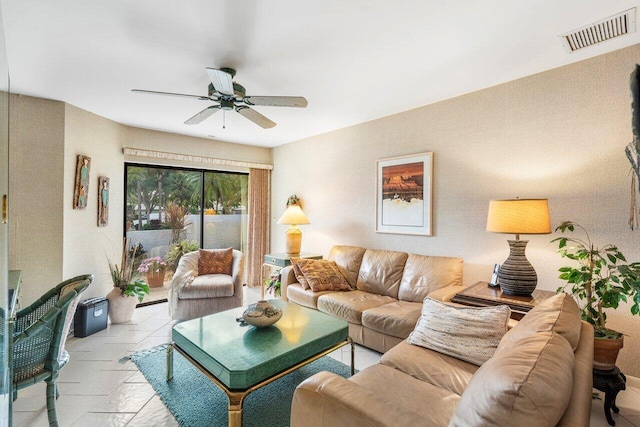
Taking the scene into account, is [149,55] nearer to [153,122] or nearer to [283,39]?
[283,39]

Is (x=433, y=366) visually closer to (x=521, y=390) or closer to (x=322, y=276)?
(x=521, y=390)

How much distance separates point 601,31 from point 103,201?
484cm

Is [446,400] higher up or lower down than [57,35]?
lower down

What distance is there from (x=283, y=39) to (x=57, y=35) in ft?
4.72

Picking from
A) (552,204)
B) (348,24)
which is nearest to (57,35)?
(348,24)

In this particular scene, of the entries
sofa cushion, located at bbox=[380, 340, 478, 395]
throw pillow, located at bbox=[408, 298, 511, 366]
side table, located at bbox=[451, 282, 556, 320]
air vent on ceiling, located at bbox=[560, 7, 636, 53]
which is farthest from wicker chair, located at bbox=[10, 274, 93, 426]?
air vent on ceiling, located at bbox=[560, 7, 636, 53]

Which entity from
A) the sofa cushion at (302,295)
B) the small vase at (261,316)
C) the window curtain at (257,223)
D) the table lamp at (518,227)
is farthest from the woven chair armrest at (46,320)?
the window curtain at (257,223)

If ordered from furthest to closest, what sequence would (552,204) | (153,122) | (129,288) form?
(153,122), (129,288), (552,204)

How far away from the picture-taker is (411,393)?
56.4 inches

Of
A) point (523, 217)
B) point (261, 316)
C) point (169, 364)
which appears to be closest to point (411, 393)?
point (261, 316)

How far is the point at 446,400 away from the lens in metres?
1.38

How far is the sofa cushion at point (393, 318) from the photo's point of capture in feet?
7.95

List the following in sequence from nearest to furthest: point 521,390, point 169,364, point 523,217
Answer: point 521,390 → point 523,217 → point 169,364

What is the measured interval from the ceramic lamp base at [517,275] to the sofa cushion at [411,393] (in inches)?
47.3
